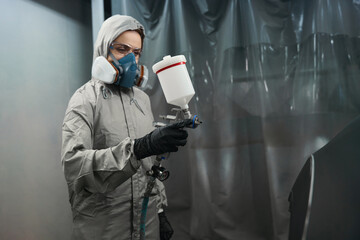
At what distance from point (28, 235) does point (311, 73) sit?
1822 mm

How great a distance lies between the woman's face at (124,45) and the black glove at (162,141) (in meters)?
0.47

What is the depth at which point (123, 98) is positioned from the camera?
3.96ft

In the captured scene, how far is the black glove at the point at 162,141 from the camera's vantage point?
86 cm

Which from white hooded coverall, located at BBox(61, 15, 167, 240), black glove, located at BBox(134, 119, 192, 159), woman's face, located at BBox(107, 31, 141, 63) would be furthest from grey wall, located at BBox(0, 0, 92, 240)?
black glove, located at BBox(134, 119, 192, 159)

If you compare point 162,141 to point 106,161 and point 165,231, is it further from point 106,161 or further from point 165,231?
point 165,231

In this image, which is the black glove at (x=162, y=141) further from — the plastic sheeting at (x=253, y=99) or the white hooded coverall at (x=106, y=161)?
the plastic sheeting at (x=253, y=99)

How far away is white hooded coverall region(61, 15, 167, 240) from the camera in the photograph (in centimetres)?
91

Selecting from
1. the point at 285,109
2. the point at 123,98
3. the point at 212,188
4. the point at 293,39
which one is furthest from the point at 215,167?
the point at 293,39

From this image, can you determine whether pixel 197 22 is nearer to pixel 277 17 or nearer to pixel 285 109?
pixel 277 17

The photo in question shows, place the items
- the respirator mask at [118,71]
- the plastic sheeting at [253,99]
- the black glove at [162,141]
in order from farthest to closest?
the plastic sheeting at [253,99] → the respirator mask at [118,71] → the black glove at [162,141]

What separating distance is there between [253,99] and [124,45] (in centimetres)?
88

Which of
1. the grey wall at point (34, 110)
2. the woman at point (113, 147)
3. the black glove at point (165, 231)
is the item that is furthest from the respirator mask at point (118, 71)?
the black glove at point (165, 231)

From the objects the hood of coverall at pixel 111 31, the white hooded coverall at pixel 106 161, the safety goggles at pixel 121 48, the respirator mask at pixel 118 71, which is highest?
the hood of coverall at pixel 111 31

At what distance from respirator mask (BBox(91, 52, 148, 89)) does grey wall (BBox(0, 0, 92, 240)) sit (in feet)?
1.77
